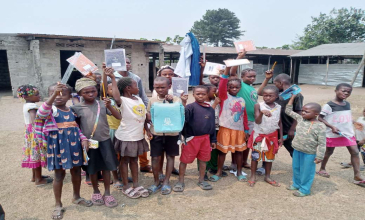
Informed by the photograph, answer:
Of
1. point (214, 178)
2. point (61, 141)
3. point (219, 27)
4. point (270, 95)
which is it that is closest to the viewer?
point (61, 141)

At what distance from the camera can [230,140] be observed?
3514 mm

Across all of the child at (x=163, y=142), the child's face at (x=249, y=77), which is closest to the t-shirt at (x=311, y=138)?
the child's face at (x=249, y=77)

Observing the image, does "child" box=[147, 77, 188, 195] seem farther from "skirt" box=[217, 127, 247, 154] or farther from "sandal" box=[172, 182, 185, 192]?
"skirt" box=[217, 127, 247, 154]

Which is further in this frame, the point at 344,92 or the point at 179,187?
the point at 344,92

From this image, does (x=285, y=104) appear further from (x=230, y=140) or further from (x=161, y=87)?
(x=161, y=87)

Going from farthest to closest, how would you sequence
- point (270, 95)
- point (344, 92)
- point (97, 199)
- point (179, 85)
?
point (344, 92)
point (270, 95)
point (179, 85)
point (97, 199)

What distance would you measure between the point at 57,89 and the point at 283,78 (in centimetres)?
295

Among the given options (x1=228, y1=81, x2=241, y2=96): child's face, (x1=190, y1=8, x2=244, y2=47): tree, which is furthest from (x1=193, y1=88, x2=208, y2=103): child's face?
(x1=190, y1=8, x2=244, y2=47): tree

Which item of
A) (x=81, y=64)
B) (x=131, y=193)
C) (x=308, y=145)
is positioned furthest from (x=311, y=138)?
(x=81, y=64)

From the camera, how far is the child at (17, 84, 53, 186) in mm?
2934

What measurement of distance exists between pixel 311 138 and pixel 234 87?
3.82 feet

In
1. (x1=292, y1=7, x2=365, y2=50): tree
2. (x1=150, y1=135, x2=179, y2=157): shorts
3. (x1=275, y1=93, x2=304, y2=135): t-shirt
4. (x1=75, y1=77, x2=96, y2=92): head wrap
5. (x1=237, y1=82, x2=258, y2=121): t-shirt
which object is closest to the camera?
(x1=75, y1=77, x2=96, y2=92): head wrap

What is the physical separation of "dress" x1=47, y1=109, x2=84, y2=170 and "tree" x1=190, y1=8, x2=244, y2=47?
47.4 metres

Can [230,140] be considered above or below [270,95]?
below
